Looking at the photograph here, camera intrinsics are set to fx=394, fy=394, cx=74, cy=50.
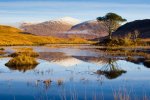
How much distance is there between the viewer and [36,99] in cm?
1795

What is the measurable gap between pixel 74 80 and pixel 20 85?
12.2 feet

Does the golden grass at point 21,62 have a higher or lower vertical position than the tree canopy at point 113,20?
lower

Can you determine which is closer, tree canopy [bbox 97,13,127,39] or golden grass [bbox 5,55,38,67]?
golden grass [bbox 5,55,38,67]

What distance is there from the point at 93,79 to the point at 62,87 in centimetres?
394

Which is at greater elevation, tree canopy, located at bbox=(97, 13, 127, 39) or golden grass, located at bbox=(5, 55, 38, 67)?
tree canopy, located at bbox=(97, 13, 127, 39)

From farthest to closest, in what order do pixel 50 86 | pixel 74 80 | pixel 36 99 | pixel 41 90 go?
pixel 74 80 < pixel 50 86 < pixel 41 90 < pixel 36 99

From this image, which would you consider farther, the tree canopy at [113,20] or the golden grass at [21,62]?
the tree canopy at [113,20]

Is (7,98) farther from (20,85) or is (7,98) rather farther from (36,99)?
(20,85)

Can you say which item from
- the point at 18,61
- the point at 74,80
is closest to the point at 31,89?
the point at 74,80

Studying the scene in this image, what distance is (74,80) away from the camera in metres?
24.4

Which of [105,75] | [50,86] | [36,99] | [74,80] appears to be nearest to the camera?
[36,99]

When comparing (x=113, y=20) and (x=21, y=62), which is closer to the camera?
(x=21, y=62)

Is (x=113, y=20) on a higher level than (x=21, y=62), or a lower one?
higher

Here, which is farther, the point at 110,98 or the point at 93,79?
the point at 93,79
